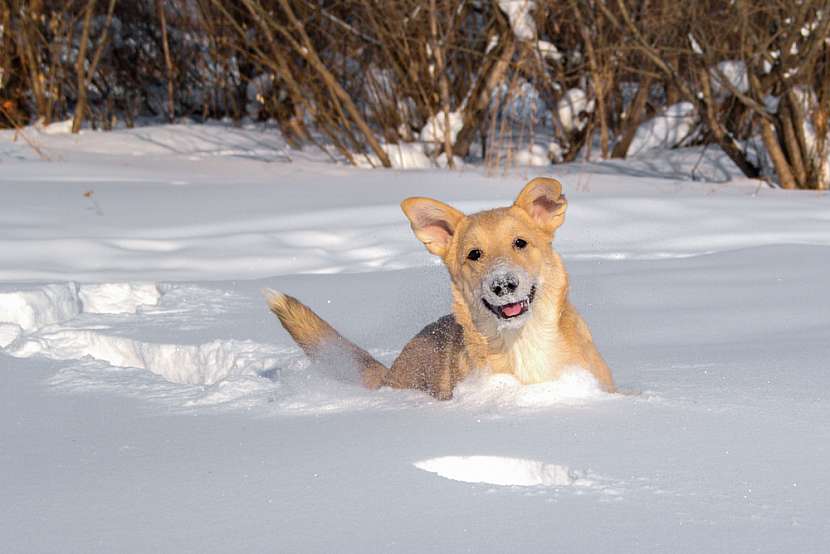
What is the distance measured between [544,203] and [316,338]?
100 centimetres

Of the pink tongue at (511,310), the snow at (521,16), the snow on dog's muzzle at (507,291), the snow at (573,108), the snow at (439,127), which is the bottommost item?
the pink tongue at (511,310)

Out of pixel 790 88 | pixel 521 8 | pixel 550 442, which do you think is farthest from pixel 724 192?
pixel 550 442

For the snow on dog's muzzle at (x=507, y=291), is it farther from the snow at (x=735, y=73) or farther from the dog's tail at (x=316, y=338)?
the snow at (x=735, y=73)

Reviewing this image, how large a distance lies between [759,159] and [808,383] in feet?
23.8

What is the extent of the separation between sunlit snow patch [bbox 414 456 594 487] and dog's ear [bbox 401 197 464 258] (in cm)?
131

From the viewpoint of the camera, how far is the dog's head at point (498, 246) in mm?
A: 3598

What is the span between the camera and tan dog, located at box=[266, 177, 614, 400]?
3.63 meters

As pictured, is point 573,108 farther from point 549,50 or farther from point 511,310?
point 511,310

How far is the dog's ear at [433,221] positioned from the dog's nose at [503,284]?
441 mm

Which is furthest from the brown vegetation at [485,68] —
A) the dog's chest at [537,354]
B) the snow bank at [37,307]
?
the dog's chest at [537,354]

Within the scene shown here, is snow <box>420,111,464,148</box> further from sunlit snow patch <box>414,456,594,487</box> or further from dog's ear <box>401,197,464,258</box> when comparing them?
sunlit snow patch <box>414,456,594,487</box>

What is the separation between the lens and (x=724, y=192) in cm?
870

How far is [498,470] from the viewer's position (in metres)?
2.69

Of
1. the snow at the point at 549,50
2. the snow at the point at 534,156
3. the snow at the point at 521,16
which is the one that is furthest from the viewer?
the snow at the point at 534,156
